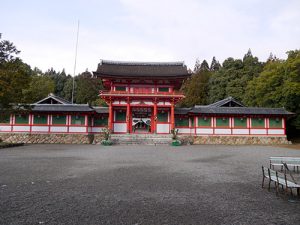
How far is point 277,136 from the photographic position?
2686 cm

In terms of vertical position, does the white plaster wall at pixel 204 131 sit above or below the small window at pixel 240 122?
below

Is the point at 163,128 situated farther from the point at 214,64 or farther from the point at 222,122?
the point at 214,64

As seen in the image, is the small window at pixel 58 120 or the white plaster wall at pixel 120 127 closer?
the small window at pixel 58 120

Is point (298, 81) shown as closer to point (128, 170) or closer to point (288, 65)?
point (288, 65)

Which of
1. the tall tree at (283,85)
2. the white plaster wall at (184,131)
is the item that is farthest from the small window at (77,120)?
the tall tree at (283,85)

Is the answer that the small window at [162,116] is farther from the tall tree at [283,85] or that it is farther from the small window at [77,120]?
the tall tree at [283,85]

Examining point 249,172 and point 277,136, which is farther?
point 277,136

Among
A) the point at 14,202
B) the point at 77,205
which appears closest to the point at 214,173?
the point at 77,205

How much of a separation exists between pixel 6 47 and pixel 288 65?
102ft

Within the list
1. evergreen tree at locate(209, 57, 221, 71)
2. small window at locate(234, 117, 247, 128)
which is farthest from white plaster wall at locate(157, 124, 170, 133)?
evergreen tree at locate(209, 57, 221, 71)

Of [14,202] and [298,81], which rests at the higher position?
[298,81]

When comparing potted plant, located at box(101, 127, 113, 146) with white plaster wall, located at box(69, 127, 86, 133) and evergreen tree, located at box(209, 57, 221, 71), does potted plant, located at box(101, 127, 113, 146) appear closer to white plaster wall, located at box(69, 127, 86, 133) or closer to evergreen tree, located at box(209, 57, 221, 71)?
white plaster wall, located at box(69, 127, 86, 133)

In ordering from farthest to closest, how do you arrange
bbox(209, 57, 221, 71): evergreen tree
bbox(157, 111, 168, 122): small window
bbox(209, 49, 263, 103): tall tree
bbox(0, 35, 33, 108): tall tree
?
bbox(209, 57, 221, 71): evergreen tree < bbox(209, 49, 263, 103): tall tree < bbox(157, 111, 168, 122): small window < bbox(0, 35, 33, 108): tall tree

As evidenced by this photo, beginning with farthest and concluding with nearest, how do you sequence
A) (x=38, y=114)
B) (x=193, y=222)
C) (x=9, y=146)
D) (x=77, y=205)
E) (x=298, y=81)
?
(x=298, y=81) → (x=38, y=114) → (x=9, y=146) → (x=77, y=205) → (x=193, y=222)
